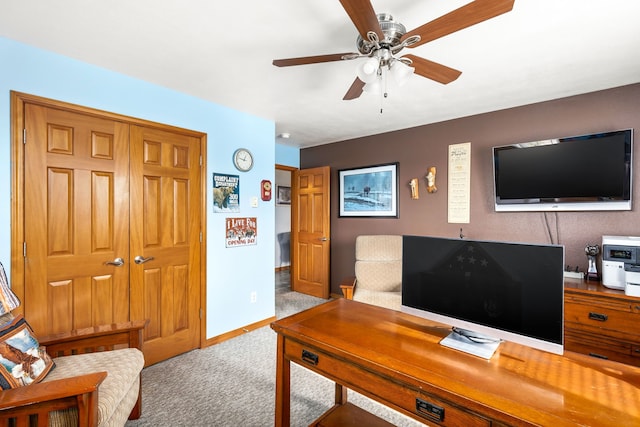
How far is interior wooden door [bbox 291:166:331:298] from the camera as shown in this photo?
4.56 meters

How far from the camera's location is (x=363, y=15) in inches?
51.0

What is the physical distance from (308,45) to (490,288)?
1.76 meters

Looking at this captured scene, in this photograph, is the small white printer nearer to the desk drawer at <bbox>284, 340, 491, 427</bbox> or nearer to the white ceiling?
the white ceiling

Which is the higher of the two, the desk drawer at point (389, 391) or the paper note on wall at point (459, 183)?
the paper note on wall at point (459, 183)

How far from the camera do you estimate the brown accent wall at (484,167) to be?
103 inches

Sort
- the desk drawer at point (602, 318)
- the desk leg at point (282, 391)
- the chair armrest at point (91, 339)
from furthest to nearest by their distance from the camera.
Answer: the desk drawer at point (602, 318) < the chair armrest at point (91, 339) < the desk leg at point (282, 391)

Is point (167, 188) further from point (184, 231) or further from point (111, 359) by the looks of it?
point (111, 359)

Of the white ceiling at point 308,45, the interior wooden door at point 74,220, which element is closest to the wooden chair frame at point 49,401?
the interior wooden door at point 74,220

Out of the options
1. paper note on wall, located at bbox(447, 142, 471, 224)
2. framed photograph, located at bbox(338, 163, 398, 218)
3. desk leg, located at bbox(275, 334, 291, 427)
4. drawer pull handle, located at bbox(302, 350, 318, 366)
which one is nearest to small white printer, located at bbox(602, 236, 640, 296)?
paper note on wall, located at bbox(447, 142, 471, 224)

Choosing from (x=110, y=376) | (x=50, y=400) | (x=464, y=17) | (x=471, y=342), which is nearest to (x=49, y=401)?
(x=50, y=400)

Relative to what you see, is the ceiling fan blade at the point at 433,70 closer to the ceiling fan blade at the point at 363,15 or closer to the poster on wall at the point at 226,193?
the ceiling fan blade at the point at 363,15

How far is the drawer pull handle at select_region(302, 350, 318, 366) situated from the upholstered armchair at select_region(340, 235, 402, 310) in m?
1.96

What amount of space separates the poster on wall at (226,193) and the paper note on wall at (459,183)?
7.97 ft

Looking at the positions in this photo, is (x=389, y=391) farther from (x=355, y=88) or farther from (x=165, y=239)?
(x=165, y=239)
